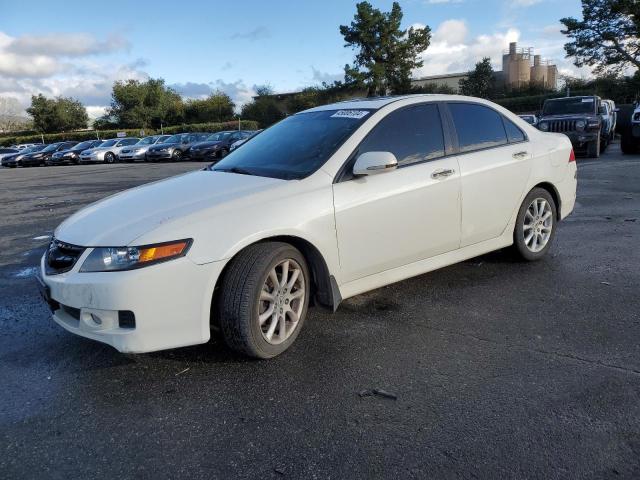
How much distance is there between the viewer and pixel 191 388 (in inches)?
123

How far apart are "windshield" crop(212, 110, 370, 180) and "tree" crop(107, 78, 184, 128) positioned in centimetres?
7078

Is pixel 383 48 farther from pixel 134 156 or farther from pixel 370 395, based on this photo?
pixel 370 395

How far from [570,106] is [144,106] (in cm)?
6351

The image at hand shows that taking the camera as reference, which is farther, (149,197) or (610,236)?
(610,236)

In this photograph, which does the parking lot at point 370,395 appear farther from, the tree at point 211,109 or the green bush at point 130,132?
the tree at point 211,109

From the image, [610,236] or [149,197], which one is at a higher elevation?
[149,197]

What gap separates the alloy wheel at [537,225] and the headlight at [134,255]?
343 cm

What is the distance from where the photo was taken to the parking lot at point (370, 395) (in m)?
2.44

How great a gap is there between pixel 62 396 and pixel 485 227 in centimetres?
347

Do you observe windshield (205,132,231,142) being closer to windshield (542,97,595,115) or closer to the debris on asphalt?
windshield (542,97,595,115)

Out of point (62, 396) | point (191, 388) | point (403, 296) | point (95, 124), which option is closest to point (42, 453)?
point (62, 396)

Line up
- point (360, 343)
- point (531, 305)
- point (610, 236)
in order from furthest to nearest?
1. point (610, 236)
2. point (531, 305)
3. point (360, 343)

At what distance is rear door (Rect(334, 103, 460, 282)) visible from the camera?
371 centimetres

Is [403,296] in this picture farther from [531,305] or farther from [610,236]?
[610,236]
